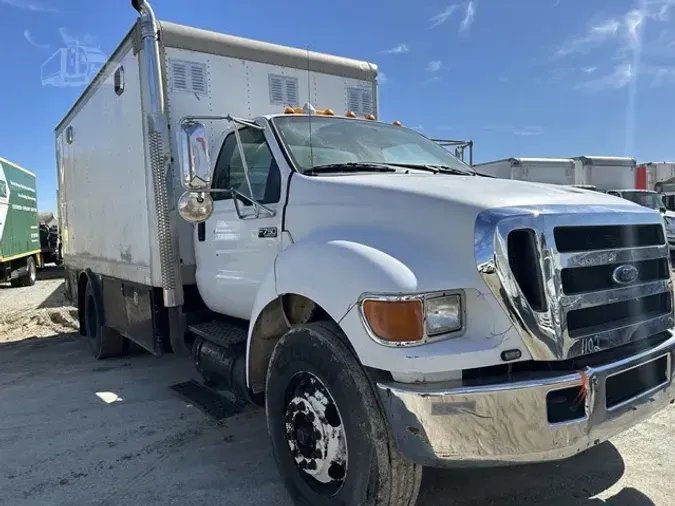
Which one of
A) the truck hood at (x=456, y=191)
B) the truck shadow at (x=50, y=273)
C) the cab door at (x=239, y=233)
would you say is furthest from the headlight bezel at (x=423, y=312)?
the truck shadow at (x=50, y=273)

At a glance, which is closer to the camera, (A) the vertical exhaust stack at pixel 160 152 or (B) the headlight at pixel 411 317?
(B) the headlight at pixel 411 317

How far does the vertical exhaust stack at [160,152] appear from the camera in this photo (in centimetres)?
457

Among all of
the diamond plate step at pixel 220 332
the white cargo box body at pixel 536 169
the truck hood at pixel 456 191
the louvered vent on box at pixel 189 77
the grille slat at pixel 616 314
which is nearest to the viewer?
the grille slat at pixel 616 314

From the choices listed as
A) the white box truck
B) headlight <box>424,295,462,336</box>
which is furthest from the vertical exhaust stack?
headlight <box>424,295,462,336</box>

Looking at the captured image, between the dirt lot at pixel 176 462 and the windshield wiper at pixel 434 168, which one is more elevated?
the windshield wiper at pixel 434 168

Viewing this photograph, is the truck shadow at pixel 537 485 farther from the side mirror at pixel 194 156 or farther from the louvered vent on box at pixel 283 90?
the louvered vent on box at pixel 283 90

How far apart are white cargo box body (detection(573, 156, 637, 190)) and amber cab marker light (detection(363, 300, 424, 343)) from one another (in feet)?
66.1

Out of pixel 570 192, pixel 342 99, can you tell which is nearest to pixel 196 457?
pixel 570 192

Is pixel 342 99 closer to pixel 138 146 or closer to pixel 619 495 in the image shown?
pixel 138 146

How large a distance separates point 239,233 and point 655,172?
2511cm

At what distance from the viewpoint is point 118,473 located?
3.63 metres

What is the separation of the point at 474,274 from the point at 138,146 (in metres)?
3.69

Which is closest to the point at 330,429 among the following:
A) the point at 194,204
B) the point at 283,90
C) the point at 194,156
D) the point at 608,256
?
the point at 608,256

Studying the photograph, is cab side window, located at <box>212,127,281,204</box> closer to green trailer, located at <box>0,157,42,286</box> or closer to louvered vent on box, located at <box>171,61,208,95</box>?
louvered vent on box, located at <box>171,61,208,95</box>
